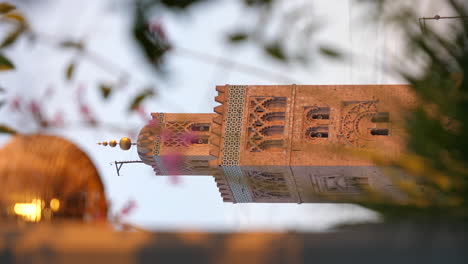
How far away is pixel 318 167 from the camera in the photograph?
8914 millimetres

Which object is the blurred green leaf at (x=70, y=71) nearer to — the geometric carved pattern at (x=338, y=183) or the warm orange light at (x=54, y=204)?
the warm orange light at (x=54, y=204)

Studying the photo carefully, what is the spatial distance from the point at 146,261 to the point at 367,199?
31 centimetres

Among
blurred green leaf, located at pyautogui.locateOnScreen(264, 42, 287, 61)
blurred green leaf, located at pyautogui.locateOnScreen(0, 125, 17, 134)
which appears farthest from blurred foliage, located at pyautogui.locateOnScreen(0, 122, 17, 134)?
blurred green leaf, located at pyautogui.locateOnScreen(264, 42, 287, 61)

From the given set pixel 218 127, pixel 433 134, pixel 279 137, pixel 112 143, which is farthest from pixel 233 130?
pixel 433 134

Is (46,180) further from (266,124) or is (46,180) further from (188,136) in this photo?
(266,124)

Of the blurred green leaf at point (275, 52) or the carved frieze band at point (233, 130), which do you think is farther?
the carved frieze band at point (233, 130)

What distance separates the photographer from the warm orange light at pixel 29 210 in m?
1.11

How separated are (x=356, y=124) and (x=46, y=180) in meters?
8.18

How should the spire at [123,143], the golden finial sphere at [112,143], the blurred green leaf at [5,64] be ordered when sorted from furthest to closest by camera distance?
the golden finial sphere at [112,143]
the spire at [123,143]
the blurred green leaf at [5,64]

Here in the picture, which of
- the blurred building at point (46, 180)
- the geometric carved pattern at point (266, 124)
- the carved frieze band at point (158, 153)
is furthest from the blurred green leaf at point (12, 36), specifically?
the carved frieze band at point (158, 153)

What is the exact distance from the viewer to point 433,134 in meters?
0.96

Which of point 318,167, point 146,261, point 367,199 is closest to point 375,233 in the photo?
point 367,199

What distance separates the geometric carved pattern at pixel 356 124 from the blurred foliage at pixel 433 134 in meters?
7.98

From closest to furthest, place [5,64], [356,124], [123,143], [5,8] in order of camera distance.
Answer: [5,64]
[5,8]
[356,124]
[123,143]
